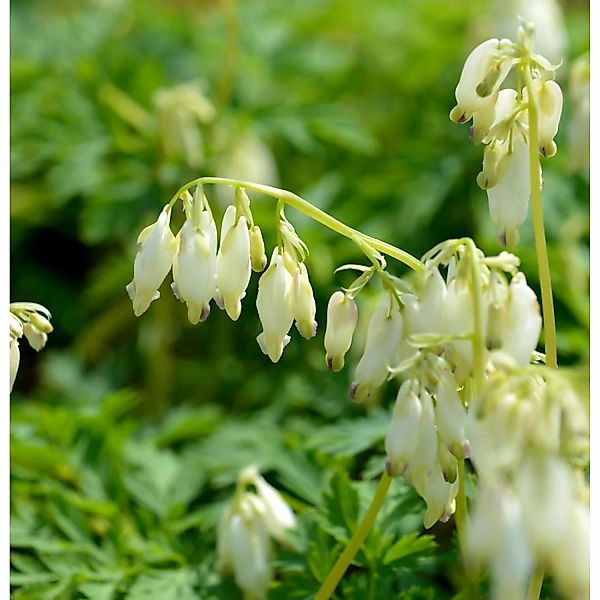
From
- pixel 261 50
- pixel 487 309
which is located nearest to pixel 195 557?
pixel 487 309

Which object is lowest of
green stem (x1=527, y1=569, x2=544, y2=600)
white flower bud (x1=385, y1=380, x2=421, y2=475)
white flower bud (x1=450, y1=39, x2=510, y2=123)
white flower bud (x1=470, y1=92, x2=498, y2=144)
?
green stem (x1=527, y1=569, x2=544, y2=600)

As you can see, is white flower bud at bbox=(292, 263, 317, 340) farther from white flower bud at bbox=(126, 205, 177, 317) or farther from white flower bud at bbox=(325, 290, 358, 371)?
white flower bud at bbox=(126, 205, 177, 317)

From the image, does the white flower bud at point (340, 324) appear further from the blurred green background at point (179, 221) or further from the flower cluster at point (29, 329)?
the blurred green background at point (179, 221)

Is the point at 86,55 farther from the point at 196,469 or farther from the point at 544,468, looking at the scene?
the point at 544,468

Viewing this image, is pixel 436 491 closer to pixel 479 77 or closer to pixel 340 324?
pixel 340 324

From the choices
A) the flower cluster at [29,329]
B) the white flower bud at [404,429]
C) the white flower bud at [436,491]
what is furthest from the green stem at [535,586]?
the flower cluster at [29,329]

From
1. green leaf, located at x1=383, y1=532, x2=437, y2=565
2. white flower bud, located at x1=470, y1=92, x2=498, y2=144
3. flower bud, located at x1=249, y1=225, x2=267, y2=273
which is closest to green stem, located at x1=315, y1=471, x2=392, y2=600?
green leaf, located at x1=383, y1=532, x2=437, y2=565
